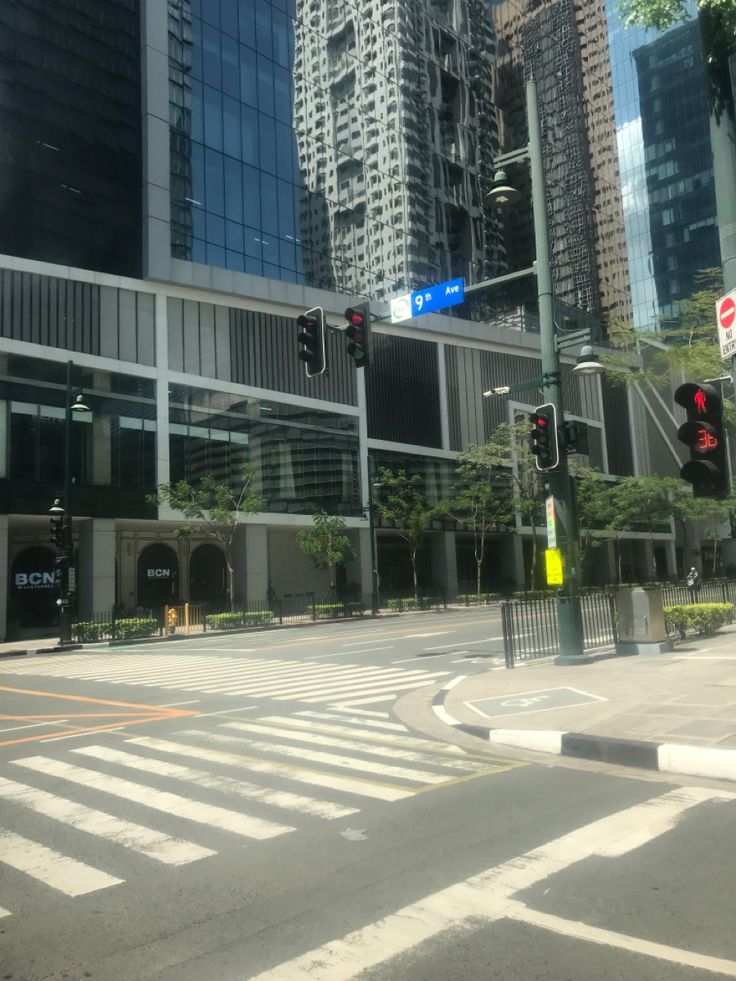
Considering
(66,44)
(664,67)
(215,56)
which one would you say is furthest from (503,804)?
(664,67)

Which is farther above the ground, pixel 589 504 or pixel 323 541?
pixel 589 504

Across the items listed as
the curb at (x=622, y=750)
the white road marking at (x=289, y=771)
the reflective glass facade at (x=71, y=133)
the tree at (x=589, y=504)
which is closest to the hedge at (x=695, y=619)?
the curb at (x=622, y=750)

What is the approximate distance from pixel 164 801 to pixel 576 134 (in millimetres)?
128380

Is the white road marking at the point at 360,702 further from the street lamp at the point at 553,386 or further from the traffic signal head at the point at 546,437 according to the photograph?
the traffic signal head at the point at 546,437

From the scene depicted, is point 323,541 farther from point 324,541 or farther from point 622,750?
point 622,750

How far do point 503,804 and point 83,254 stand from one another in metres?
44.4

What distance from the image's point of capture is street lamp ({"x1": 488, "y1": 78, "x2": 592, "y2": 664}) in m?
15.3

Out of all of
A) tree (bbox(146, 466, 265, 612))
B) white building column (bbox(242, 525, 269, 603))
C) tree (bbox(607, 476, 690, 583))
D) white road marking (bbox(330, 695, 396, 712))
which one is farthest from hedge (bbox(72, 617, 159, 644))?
tree (bbox(607, 476, 690, 583))

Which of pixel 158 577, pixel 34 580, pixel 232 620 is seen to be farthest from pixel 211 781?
pixel 158 577

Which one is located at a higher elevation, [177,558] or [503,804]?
[177,558]

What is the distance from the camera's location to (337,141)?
64.9m

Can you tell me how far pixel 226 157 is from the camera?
52125 mm

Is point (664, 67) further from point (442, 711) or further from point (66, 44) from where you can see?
point (442, 711)

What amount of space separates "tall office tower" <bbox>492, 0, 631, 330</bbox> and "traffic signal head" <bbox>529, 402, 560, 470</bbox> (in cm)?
10563
